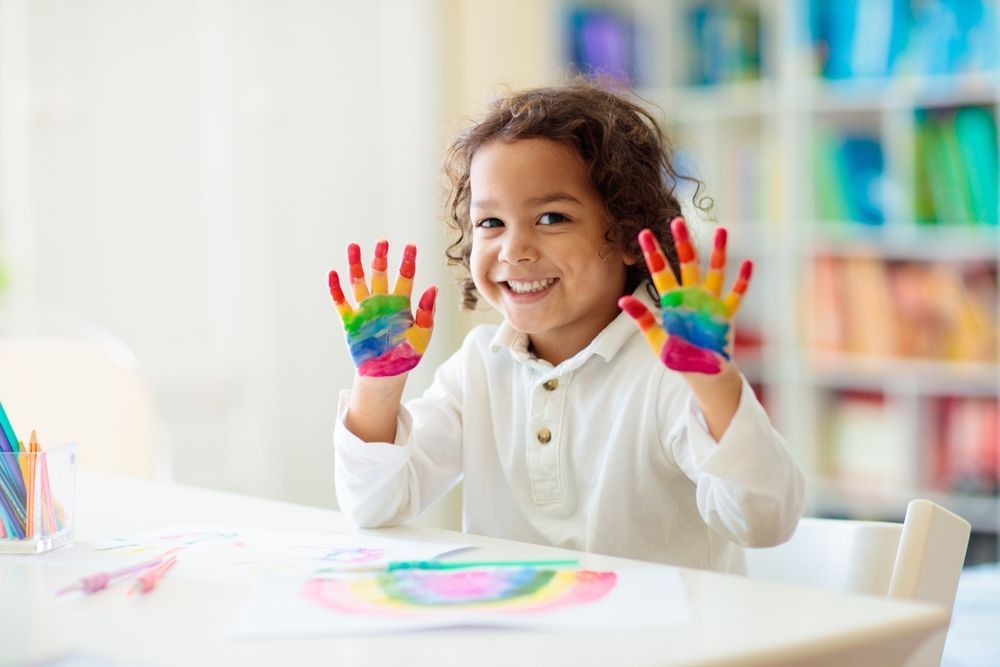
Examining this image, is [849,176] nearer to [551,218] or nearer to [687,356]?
[551,218]

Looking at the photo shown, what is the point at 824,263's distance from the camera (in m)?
3.16

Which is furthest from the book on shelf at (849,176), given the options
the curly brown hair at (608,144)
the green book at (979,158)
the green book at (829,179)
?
the curly brown hair at (608,144)

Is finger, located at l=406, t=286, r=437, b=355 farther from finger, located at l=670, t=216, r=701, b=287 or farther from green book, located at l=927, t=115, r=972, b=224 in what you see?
green book, located at l=927, t=115, r=972, b=224

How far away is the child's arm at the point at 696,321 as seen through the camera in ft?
3.22

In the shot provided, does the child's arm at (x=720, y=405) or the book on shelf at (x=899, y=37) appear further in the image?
the book on shelf at (x=899, y=37)

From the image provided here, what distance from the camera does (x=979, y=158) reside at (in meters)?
2.84

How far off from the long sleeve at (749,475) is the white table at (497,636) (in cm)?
13

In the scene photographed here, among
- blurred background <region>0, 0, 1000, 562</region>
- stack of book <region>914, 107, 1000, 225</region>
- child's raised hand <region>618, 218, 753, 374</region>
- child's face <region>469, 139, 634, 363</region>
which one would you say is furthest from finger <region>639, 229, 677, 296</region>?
stack of book <region>914, 107, 1000, 225</region>

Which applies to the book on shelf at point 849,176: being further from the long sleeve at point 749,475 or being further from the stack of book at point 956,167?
the long sleeve at point 749,475

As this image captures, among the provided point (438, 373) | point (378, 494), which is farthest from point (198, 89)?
point (378, 494)

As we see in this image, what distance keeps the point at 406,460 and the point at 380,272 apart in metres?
0.19

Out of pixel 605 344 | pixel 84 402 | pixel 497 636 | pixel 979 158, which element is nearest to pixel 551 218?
pixel 605 344

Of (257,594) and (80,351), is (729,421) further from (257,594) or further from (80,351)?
(80,351)

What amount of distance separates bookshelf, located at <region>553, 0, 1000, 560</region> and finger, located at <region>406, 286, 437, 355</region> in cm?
173
